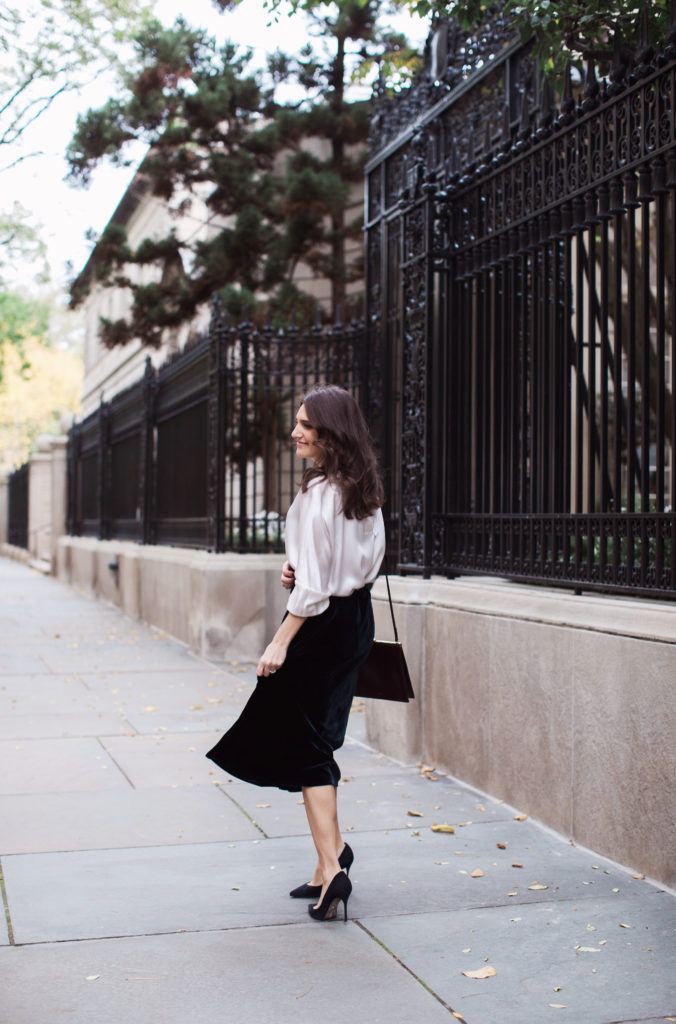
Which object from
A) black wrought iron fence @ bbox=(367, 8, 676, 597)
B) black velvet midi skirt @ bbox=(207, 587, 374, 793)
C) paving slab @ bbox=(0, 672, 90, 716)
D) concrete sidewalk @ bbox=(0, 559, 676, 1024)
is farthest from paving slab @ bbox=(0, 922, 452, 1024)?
paving slab @ bbox=(0, 672, 90, 716)

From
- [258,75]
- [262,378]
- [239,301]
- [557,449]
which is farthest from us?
[258,75]

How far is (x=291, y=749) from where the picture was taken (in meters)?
4.24

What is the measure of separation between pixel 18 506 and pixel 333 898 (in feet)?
111

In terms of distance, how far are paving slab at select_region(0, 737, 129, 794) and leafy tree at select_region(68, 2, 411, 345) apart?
36.8ft

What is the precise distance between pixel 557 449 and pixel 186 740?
316cm

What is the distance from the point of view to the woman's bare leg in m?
4.18

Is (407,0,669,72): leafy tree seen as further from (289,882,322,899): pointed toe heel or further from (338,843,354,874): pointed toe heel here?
(289,882,322,899): pointed toe heel

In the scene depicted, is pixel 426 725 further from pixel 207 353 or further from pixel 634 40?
pixel 207 353

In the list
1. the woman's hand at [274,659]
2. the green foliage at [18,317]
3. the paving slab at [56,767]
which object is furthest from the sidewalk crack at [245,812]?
the green foliage at [18,317]

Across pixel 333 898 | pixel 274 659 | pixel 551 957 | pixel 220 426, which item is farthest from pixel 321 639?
pixel 220 426

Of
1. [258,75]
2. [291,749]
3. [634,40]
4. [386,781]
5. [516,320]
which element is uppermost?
[258,75]

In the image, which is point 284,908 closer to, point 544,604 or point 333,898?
point 333,898

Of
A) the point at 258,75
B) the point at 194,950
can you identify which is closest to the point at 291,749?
the point at 194,950

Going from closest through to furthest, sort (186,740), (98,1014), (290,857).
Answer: (98,1014) < (290,857) < (186,740)
